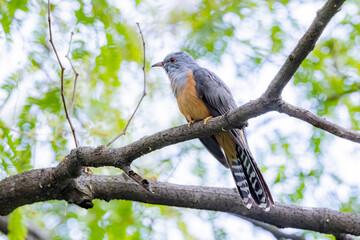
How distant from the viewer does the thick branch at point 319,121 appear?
130 inches

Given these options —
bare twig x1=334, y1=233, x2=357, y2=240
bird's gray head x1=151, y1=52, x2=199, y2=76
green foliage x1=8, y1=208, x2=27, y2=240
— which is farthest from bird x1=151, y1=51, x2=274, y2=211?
green foliage x1=8, y1=208, x2=27, y2=240

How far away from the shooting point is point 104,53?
17.2ft

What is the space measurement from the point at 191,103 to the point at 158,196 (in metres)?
1.18

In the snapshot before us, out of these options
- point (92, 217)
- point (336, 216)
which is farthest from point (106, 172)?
point (336, 216)

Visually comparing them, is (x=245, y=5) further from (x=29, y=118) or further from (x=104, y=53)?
(x=29, y=118)

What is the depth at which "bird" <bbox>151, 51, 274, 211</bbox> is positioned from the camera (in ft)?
15.8

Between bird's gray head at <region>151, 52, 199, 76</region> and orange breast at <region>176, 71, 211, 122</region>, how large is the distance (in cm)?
68

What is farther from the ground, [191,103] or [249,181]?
[191,103]

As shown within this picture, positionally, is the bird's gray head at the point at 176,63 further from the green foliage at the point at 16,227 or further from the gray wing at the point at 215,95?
the green foliage at the point at 16,227

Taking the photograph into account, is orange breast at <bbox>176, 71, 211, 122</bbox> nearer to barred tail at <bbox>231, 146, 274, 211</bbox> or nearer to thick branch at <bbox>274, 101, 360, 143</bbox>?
barred tail at <bbox>231, 146, 274, 211</bbox>

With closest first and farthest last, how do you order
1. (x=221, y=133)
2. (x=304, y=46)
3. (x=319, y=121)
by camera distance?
(x=304, y=46) < (x=319, y=121) < (x=221, y=133)

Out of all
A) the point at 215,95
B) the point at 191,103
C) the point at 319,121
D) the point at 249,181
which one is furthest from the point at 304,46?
the point at 249,181

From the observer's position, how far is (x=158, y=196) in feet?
14.7

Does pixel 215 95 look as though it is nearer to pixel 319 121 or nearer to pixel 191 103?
pixel 191 103
